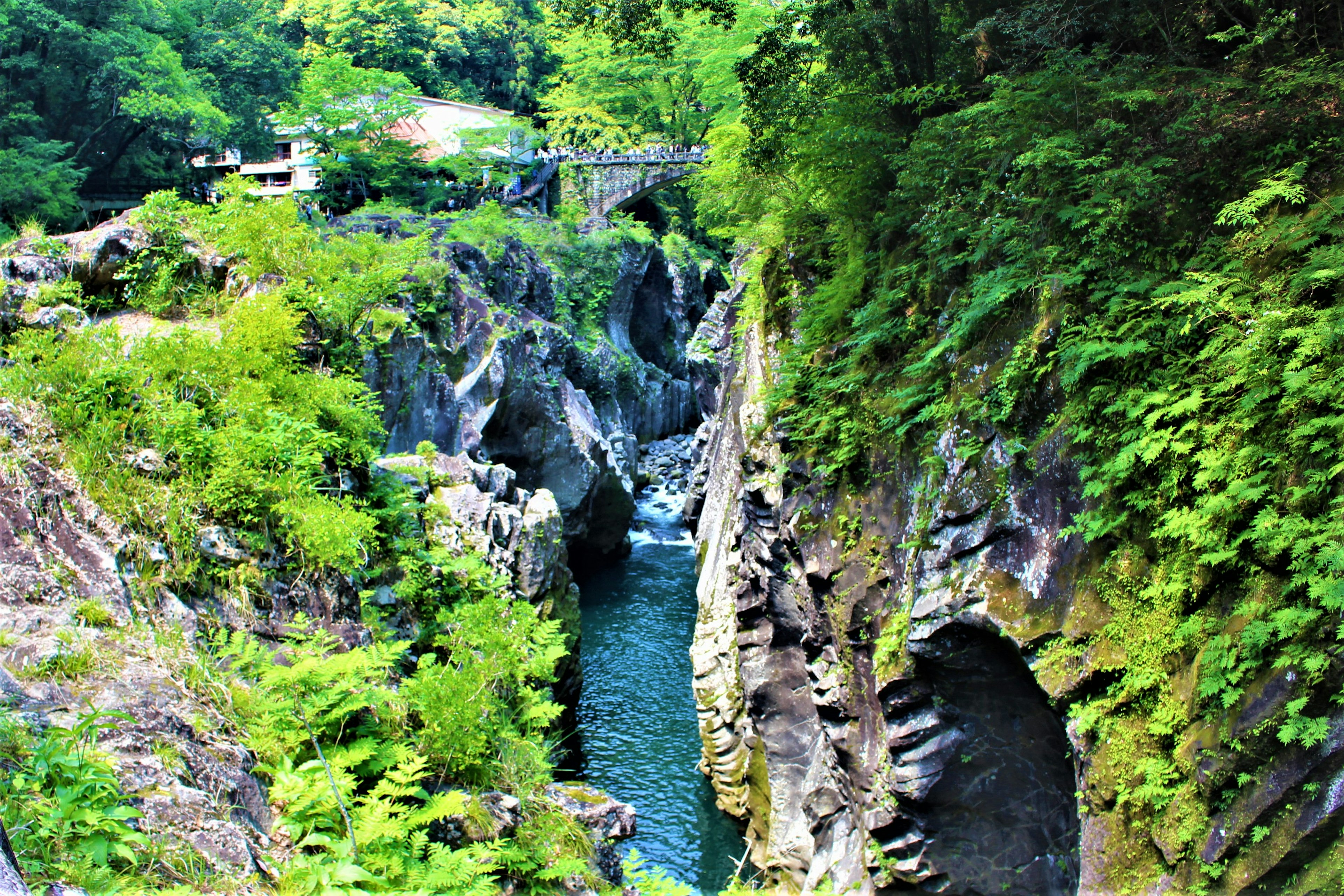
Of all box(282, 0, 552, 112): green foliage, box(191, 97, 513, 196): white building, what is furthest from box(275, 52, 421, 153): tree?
box(282, 0, 552, 112): green foliage

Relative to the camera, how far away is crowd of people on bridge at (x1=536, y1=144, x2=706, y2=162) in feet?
152

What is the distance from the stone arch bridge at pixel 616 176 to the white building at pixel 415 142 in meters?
4.02

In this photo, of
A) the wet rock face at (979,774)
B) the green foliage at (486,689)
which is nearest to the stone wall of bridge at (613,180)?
the green foliage at (486,689)

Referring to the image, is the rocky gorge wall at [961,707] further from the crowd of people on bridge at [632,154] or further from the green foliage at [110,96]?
the crowd of people on bridge at [632,154]

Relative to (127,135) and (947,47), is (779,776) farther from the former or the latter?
(127,135)

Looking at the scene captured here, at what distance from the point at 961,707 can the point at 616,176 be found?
4136cm

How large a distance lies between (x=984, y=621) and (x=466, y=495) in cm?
1045

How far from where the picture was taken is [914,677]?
10547 millimetres

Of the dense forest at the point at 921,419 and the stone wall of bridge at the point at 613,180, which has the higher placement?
the stone wall of bridge at the point at 613,180

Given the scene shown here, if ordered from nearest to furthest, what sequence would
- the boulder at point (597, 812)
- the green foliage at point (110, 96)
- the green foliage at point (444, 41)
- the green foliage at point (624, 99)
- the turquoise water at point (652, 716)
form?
the boulder at point (597, 812)
the turquoise water at point (652, 716)
the green foliage at point (110, 96)
the green foliage at point (624, 99)
the green foliage at point (444, 41)

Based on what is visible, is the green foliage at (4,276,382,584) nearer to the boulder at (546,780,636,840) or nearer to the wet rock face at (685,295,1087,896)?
the boulder at (546,780,636,840)

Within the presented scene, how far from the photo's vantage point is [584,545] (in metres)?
29.5

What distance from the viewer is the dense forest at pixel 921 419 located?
6.43 m

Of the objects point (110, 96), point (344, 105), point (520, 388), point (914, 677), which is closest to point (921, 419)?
point (914, 677)
